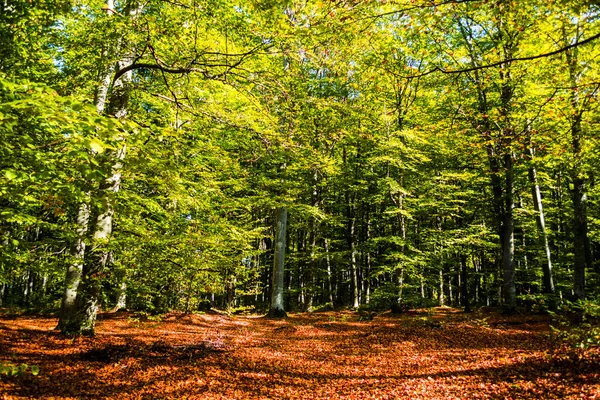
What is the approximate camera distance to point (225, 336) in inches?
492

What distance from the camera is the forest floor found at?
625 centimetres

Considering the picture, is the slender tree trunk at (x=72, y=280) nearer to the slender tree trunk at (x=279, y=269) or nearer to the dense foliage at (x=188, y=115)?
the dense foliage at (x=188, y=115)

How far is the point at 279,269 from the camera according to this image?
725 inches

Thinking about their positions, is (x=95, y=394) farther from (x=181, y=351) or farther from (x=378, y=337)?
(x=378, y=337)

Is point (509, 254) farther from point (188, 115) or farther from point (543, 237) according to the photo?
point (188, 115)

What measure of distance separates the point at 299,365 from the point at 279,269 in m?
9.55

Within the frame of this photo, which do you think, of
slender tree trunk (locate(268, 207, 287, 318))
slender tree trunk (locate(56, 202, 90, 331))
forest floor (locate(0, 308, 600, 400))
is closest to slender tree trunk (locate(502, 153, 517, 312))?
forest floor (locate(0, 308, 600, 400))

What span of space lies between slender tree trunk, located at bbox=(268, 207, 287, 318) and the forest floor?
5690mm

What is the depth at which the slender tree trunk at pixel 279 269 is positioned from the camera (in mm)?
18391

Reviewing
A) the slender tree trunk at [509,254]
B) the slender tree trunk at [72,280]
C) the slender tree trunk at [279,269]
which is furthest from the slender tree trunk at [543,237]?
the slender tree trunk at [72,280]

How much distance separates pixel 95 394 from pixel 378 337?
8.85 metres

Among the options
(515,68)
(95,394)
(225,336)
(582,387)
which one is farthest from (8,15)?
(515,68)

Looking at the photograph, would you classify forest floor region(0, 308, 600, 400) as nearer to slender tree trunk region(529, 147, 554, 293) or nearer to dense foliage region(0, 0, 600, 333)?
dense foliage region(0, 0, 600, 333)

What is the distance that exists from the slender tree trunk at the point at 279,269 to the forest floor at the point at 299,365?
569cm
